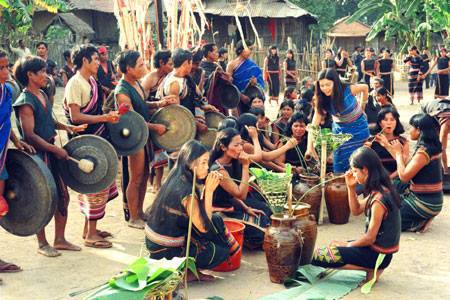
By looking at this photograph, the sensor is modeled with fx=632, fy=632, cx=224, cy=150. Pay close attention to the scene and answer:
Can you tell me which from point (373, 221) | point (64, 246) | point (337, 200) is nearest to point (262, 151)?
point (337, 200)

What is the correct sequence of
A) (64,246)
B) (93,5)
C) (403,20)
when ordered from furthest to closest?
(93,5), (403,20), (64,246)

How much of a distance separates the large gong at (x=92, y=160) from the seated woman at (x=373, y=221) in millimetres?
1999

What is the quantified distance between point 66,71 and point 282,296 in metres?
9.99

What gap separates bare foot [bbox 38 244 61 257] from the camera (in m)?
5.52

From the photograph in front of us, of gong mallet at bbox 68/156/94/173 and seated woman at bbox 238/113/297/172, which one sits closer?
gong mallet at bbox 68/156/94/173

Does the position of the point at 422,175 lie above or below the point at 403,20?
below

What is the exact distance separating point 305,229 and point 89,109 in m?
2.22

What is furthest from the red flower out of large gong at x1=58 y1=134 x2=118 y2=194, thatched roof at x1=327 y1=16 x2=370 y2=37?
thatched roof at x1=327 y1=16 x2=370 y2=37

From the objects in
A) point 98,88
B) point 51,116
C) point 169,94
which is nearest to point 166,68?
point 169,94

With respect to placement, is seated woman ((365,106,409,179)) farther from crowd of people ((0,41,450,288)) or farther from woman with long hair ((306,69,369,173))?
woman with long hair ((306,69,369,173))

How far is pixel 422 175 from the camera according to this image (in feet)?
19.6

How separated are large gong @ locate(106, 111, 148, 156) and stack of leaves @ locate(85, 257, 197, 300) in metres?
2.50

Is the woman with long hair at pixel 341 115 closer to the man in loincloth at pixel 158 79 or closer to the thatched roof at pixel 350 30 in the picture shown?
the man in loincloth at pixel 158 79

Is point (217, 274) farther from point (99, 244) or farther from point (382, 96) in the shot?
point (382, 96)
